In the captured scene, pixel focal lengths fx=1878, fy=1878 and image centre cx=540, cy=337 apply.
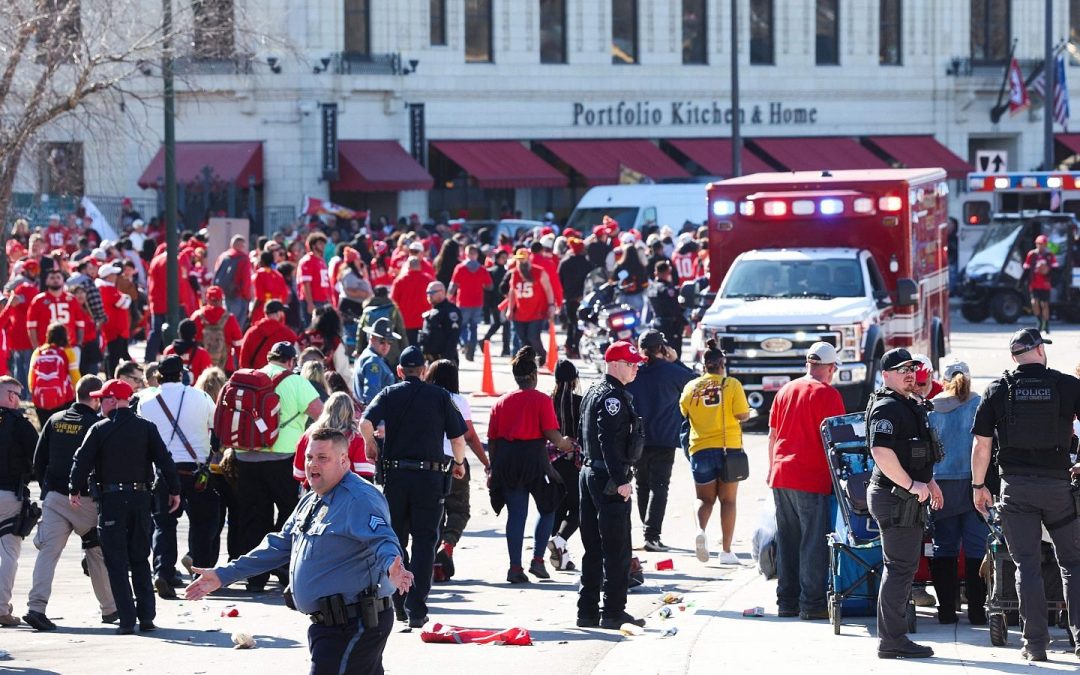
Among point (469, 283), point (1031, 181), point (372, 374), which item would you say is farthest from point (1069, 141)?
point (372, 374)

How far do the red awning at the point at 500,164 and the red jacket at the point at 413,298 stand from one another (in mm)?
23498

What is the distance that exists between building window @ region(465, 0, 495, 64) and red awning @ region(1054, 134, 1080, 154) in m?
17.9

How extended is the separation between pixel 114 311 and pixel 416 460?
405 inches

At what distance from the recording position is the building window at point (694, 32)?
163ft

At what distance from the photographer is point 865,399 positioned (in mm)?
19719

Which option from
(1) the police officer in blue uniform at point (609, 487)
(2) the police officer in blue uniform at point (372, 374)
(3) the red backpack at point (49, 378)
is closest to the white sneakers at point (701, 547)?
(1) the police officer in blue uniform at point (609, 487)

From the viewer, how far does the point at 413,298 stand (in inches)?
856

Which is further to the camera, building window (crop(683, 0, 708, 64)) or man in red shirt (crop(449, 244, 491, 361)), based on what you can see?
building window (crop(683, 0, 708, 64))

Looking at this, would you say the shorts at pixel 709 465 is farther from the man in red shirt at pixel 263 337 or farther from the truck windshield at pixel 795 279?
the truck windshield at pixel 795 279

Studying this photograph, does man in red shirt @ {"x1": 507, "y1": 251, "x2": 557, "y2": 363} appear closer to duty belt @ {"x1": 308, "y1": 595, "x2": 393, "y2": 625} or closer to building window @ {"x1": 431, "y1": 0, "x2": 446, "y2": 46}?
duty belt @ {"x1": 308, "y1": 595, "x2": 393, "y2": 625}

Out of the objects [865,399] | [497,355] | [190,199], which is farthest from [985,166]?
[865,399]

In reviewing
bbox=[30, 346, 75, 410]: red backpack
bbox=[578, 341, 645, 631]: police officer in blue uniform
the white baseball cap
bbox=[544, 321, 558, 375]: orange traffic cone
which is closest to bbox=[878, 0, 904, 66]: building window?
bbox=[544, 321, 558, 375]: orange traffic cone

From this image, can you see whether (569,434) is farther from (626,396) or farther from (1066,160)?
(1066,160)

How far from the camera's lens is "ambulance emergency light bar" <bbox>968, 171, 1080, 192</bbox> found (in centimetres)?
3306
